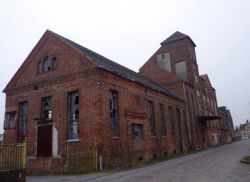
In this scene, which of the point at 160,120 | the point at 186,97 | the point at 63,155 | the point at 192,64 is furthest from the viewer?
the point at 192,64

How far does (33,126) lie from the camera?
58.0 ft

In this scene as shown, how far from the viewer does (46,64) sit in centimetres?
A: 1914

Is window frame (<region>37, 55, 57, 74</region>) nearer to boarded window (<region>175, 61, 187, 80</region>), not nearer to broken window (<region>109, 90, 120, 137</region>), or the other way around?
broken window (<region>109, 90, 120, 137</region>)

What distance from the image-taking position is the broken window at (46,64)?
60.7 feet

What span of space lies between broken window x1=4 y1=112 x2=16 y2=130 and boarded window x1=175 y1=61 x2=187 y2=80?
22588 millimetres

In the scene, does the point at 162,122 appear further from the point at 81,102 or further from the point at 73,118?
the point at 81,102

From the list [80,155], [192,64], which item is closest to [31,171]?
[80,155]

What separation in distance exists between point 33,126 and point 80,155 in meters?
4.81

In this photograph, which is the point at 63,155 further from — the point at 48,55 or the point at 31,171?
the point at 48,55

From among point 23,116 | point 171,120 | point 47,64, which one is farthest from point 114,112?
point 171,120

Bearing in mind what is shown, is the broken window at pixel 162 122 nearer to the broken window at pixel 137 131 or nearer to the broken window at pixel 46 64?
the broken window at pixel 137 131

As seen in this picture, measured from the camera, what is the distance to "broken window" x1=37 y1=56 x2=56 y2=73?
18.5 m

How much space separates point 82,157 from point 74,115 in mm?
2894

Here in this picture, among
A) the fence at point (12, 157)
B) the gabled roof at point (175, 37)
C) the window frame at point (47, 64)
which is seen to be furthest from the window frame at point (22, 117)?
the gabled roof at point (175, 37)
